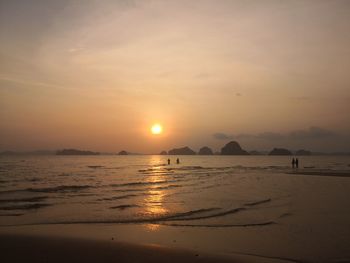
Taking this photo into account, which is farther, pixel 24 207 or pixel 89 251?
pixel 24 207

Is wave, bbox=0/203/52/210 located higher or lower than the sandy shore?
lower

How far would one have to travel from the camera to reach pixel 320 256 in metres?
10.0

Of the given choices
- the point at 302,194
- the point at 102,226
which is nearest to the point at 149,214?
the point at 102,226

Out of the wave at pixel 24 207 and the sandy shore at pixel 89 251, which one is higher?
the sandy shore at pixel 89 251

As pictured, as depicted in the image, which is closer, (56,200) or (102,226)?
(102,226)

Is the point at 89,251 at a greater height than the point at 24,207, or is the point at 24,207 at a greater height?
the point at 89,251

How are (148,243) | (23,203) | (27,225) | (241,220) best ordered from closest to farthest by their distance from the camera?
1. (148,243)
2. (27,225)
3. (241,220)
4. (23,203)

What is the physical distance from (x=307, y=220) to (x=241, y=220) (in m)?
2.91

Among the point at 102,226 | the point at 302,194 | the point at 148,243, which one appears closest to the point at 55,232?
the point at 102,226

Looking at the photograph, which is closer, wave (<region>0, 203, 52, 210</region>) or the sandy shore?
the sandy shore

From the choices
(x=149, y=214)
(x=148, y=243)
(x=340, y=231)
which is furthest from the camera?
(x=149, y=214)

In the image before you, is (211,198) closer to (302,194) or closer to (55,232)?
(302,194)

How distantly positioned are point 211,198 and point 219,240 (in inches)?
482

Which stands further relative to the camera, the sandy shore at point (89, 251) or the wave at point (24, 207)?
the wave at point (24, 207)
